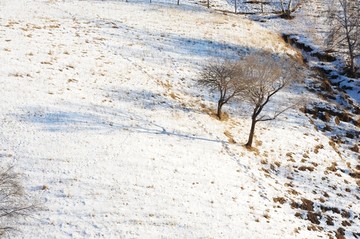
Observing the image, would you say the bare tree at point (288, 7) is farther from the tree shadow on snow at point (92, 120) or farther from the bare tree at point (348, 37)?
the tree shadow on snow at point (92, 120)

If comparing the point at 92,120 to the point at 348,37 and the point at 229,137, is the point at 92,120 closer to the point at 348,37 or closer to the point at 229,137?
the point at 229,137

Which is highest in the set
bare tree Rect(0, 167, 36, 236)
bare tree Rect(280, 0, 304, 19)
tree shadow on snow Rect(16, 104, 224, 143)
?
bare tree Rect(280, 0, 304, 19)

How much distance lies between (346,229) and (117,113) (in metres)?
16.5

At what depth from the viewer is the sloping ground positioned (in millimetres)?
18297

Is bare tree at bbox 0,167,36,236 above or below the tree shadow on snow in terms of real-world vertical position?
below

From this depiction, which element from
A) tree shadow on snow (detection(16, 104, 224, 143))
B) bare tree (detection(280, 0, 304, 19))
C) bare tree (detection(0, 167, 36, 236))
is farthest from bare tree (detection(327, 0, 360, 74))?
bare tree (detection(0, 167, 36, 236))

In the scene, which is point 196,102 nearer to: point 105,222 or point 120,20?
point 105,222

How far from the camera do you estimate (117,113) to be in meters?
25.0

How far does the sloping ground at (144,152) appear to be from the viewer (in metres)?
18.3

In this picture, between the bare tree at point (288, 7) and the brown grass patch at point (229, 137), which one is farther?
the bare tree at point (288, 7)

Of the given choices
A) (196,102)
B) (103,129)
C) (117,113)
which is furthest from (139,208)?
(196,102)

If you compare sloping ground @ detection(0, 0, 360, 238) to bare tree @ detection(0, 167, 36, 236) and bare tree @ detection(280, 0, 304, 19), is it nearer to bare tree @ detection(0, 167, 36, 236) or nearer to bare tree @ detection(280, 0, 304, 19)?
bare tree @ detection(0, 167, 36, 236)

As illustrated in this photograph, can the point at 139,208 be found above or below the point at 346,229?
above

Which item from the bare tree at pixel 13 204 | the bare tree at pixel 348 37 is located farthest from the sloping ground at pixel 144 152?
the bare tree at pixel 348 37
